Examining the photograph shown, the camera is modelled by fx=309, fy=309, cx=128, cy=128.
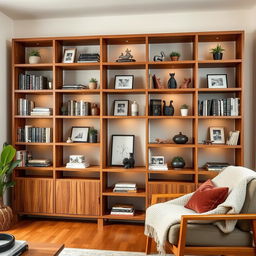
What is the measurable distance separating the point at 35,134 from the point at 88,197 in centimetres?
113

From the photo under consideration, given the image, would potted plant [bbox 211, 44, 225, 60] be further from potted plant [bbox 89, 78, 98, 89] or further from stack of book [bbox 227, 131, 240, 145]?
potted plant [bbox 89, 78, 98, 89]

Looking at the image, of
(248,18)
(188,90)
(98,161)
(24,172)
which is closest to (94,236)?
(98,161)

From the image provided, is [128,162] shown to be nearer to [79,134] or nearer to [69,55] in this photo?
[79,134]

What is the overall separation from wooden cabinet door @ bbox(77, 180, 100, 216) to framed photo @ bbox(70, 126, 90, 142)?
23.4 inches

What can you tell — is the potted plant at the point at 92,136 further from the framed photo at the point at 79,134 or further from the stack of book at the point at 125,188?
the stack of book at the point at 125,188

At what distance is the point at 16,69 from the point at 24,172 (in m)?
1.47

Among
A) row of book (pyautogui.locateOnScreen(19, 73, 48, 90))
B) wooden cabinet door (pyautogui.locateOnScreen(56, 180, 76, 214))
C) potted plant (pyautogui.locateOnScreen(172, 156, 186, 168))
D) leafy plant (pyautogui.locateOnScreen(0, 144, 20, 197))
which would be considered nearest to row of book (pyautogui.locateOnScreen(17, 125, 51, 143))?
leafy plant (pyautogui.locateOnScreen(0, 144, 20, 197))

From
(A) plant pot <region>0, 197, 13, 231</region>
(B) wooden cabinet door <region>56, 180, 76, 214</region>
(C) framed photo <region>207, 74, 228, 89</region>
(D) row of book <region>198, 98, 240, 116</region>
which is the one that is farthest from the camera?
(B) wooden cabinet door <region>56, 180, 76, 214</region>

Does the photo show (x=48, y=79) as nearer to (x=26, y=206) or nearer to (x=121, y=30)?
(x=121, y=30)

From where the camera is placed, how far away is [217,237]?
8.18 feet

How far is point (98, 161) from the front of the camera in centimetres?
439

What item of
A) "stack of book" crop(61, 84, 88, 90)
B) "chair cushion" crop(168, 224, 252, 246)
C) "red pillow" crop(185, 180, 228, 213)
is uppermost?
"stack of book" crop(61, 84, 88, 90)

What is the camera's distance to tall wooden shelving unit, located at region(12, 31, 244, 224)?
3.92 m

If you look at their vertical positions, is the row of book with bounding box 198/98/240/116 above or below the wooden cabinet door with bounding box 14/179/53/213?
above
